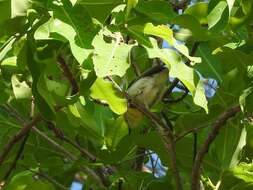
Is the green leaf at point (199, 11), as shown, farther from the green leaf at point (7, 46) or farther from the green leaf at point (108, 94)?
the green leaf at point (7, 46)

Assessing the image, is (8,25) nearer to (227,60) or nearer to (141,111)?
(141,111)

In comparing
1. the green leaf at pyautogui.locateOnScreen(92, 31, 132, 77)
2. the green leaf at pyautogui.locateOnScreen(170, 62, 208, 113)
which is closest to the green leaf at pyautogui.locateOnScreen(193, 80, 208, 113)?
the green leaf at pyautogui.locateOnScreen(170, 62, 208, 113)

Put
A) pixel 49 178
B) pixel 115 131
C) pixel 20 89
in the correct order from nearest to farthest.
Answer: pixel 20 89 → pixel 115 131 → pixel 49 178

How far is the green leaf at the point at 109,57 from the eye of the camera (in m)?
1.12

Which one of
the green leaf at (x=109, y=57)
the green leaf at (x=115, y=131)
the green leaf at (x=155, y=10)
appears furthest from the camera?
the green leaf at (x=115, y=131)

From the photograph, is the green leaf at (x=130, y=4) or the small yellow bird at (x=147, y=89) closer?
the green leaf at (x=130, y=4)

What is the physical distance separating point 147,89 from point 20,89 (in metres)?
0.26

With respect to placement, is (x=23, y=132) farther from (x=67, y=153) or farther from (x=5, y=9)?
(x=5, y=9)

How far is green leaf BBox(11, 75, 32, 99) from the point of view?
1.40m

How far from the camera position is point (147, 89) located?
1.44m

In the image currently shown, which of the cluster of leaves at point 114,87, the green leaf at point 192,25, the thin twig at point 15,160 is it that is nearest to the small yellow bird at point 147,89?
the cluster of leaves at point 114,87

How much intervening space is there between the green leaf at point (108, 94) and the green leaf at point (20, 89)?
7.3 inches

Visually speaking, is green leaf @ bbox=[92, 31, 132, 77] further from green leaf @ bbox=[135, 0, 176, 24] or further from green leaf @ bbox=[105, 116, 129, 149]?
green leaf @ bbox=[105, 116, 129, 149]

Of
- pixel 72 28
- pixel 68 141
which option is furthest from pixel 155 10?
pixel 68 141
